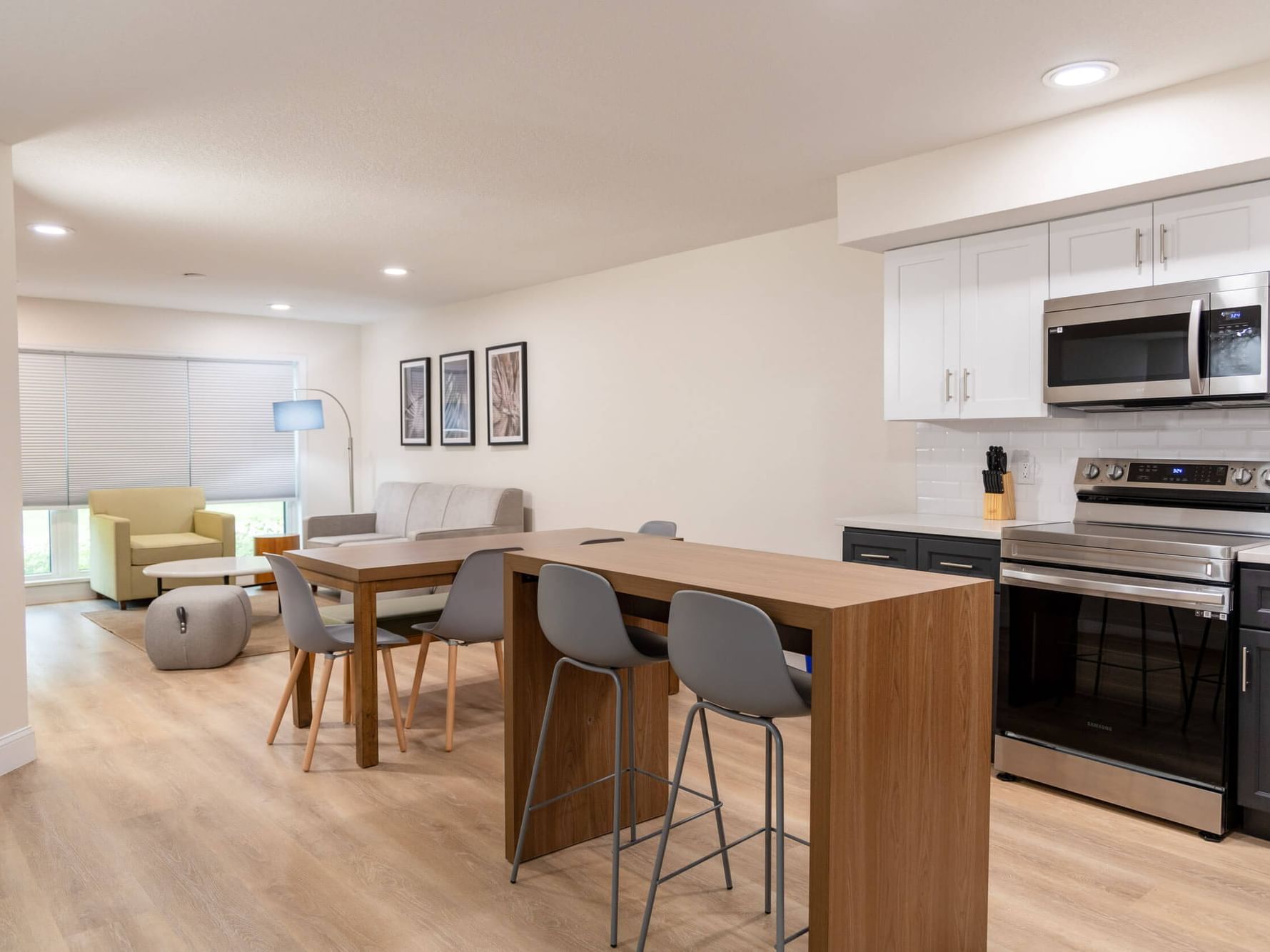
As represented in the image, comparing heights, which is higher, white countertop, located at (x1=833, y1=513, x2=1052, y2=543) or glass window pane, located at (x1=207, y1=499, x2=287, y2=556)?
white countertop, located at (x1=833, y1=513, x2=1052, y2=543)

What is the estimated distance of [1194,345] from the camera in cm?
315

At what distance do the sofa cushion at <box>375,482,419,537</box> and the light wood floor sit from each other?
3.91 metres

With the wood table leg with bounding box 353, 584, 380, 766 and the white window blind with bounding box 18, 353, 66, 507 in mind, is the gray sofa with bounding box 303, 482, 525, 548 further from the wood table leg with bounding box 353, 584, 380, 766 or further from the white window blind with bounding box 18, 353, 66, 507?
the wood table leg with bounding box 353, 584, 380, 766

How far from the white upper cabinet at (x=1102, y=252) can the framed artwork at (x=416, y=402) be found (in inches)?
222

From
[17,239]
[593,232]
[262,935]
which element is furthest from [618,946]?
[17,239]

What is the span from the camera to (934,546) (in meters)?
3.73

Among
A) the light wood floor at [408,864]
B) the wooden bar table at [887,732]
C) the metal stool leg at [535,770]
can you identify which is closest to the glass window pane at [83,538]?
the light wood floor at [408,864]

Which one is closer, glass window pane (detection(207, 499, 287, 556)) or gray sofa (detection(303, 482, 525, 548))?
gray sofa (detection(303, 482, 525, 548))

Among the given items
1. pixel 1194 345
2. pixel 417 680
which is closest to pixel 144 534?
pixel 417 680

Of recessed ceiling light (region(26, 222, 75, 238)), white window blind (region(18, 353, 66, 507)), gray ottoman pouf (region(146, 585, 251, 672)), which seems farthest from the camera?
white window blind (region(18, 353, 66, 507))

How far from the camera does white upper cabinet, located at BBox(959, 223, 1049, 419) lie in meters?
3.69

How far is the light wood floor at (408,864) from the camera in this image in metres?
2.40

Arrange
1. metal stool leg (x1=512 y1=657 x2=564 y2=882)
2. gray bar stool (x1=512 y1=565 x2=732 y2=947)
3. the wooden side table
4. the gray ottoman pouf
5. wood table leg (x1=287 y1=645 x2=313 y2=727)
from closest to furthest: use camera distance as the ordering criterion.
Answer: gray bar stool (x1=512 y1=565 x2=732 y2=947)
metal stool leg (x1=512 y1=657 x2=564 y2=882)
wood table leg (x1=287 y1=645 x2=313 y2=727)
the gray ottoman pouf
the wooden side table

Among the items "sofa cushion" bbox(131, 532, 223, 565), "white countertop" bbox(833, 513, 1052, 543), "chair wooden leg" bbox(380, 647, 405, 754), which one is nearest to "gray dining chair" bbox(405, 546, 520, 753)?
"chair wooden leg" bbox(380, 647, 405, 754)
